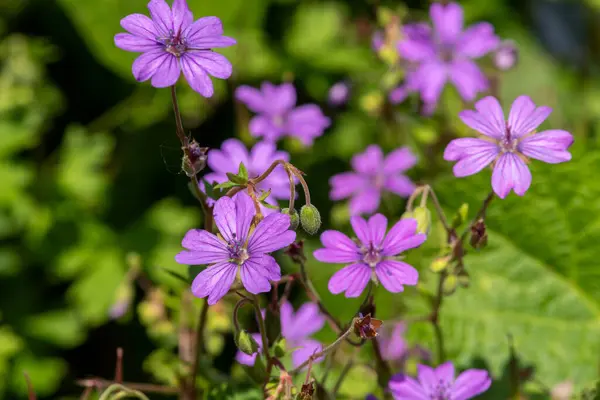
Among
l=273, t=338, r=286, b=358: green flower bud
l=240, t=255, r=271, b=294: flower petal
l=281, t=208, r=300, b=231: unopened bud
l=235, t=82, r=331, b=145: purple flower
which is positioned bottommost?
l=273, t=338, r=286, b=358: green flower bud

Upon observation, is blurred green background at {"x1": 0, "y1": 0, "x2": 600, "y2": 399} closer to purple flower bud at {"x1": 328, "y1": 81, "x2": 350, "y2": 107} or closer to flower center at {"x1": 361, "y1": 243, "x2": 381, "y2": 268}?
purple flower bud at {"x1": 328, "y1": 81, "x2": 350, "y2": 107}

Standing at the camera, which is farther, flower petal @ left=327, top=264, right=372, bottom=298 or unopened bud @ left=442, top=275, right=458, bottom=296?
unopened bud @ left=442, top=275, right=458, bottom=296

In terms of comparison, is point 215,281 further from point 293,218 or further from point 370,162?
point 370,162

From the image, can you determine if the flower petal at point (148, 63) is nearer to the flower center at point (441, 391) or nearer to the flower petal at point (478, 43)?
the flower center at point (441, 391)

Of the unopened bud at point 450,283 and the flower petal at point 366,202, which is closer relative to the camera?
the unopened bud at point 450,283

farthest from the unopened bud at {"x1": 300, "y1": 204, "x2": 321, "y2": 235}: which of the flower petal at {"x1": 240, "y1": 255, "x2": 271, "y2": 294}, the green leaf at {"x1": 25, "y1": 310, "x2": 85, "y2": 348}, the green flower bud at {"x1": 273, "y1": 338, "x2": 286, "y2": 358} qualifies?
the green leaf at {"x1": 25, "y1": 310, "x2": 85, "y2": 348}

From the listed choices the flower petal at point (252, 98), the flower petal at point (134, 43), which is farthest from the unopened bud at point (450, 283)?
the flower petal at point (252, 98)

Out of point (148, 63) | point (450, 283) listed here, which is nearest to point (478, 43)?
point (450, 283)

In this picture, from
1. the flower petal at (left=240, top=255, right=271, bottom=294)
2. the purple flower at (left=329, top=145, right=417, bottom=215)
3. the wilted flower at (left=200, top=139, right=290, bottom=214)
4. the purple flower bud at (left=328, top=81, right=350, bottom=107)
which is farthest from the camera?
the purple flower bud at (left=328, top=81, right=350, bottom=107)
